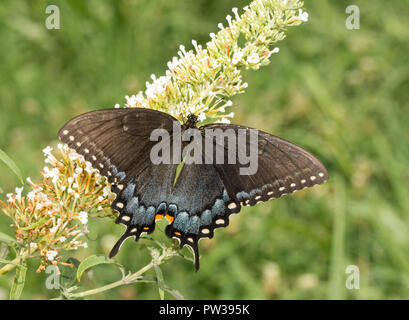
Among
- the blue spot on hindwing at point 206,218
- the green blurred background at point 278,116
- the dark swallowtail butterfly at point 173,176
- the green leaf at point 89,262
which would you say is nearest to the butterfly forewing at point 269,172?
the dark swallowtail butterfly at point 173,176

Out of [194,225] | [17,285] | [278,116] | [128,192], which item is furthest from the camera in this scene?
[278,116]

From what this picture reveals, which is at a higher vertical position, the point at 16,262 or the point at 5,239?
the point at 5,239

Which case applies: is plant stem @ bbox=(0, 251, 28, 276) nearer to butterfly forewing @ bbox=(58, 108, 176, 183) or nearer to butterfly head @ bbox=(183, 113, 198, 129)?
butterfly forewing @ bbox=(58, 108, 176, 183)

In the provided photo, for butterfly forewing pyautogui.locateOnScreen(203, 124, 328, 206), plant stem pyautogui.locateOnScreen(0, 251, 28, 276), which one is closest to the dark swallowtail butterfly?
butterfly forewing pyautogui.locateOnScreen(203, 124, 328, 206)

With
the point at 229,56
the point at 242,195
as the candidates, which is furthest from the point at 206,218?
the point at 229,56

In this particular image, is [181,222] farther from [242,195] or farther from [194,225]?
[242,195]
